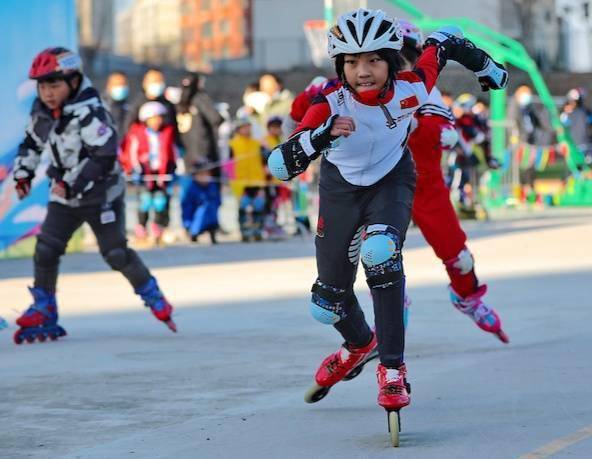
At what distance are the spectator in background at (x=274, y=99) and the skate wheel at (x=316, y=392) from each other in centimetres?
1309

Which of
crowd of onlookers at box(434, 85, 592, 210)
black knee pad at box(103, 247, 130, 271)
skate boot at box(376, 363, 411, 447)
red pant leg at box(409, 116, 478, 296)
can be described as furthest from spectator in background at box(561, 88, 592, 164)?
skate boot at box(376, 363, 411, 447)

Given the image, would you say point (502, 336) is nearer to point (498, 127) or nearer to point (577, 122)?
point (498, 127)

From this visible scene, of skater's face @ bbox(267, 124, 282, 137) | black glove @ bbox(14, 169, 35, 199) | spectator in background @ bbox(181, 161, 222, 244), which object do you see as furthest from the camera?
skater's face @ bbox(267, 124, 282, 137)

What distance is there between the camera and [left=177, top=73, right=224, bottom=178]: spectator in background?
66.8 ft

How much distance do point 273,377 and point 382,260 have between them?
2.01m

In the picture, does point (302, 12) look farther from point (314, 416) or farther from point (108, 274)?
point (314, 416)

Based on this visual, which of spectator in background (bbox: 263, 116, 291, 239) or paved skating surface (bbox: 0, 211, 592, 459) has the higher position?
paved skating surface (bbox: 0, 211, 592, 459)

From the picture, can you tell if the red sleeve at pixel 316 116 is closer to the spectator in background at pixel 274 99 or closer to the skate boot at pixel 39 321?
the skate boot at pixel 39 321

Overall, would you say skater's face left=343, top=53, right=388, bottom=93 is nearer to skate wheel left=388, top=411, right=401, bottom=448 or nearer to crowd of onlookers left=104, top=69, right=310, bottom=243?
skate wheel left=388, top=411, right=401, bottom=448

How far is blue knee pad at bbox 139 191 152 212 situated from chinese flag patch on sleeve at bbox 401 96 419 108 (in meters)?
12.4

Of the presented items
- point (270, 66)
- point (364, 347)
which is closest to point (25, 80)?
point (364, 347)

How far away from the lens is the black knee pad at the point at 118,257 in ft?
36.0

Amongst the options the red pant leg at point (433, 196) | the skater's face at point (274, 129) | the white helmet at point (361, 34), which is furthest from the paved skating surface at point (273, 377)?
the skater's face at point (274, 129)

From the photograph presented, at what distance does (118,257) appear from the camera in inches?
432
